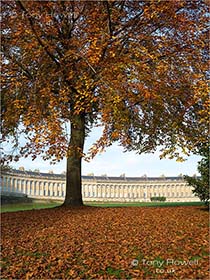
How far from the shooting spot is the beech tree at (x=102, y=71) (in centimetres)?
1236

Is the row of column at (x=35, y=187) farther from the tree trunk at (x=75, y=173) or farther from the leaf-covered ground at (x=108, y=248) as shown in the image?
the leaf-covered ground at (x=108, y=248)

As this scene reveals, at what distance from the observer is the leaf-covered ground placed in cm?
663

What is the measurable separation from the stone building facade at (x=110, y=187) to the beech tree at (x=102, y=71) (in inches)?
3088

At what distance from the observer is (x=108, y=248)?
7.97 m

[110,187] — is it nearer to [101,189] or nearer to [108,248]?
[101,189]

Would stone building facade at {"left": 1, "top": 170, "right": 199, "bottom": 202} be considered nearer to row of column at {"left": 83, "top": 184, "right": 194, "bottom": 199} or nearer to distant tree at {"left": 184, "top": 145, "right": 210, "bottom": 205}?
row of column at {"left": 83, "top": 184, "right": 194, "bottom": 199}

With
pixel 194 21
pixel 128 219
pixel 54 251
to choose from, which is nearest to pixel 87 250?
pixel 54 251

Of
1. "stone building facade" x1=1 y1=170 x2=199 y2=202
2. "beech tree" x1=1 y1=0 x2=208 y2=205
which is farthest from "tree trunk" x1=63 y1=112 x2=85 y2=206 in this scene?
"stone building facade" x1=1 y1=170 x2=199 y2=202

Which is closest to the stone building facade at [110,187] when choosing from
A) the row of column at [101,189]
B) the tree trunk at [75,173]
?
the row of column at [101,189]

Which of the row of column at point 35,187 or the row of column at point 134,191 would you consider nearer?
the row of column at point 35,187

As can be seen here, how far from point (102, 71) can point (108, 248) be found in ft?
23.4

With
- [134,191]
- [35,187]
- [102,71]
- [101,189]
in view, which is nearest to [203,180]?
[102,71]

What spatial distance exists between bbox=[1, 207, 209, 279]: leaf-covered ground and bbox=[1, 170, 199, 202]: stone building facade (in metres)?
82.4

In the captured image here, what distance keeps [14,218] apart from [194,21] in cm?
1198
